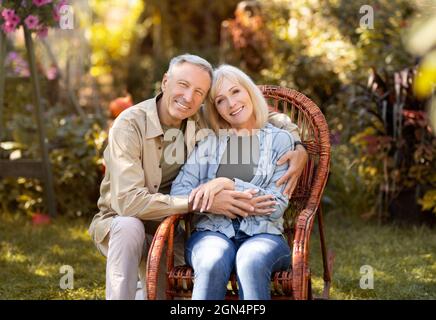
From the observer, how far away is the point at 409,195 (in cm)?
450

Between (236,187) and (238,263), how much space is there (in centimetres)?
Answer: 37

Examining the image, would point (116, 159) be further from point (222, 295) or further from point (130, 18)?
point (130, 18)

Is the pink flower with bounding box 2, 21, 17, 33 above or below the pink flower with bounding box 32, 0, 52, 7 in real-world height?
below

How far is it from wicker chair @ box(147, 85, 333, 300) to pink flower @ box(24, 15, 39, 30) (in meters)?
1.82

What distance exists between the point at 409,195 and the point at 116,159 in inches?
98.0

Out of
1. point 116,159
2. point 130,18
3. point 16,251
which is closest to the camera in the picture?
point 116,159

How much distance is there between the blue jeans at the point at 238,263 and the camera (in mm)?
2279

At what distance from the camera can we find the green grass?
3.37 metres

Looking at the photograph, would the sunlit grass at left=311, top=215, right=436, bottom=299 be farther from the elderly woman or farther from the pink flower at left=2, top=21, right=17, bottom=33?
the pink flower at left=2, top=21, right=17, bottom=33

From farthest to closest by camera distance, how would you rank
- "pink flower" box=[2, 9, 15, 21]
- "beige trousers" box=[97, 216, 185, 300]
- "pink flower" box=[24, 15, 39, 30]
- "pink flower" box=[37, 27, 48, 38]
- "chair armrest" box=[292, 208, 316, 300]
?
"pink flower" box=[37, 27, 48, 38], "pink flower" box=[24, 15, 39, 30], "pink flower" box=[2, 9, 15, 21], "beige trousers" box=[97, 216, 185, 300], "chair armrest" box=[292, 208, 316, 300]

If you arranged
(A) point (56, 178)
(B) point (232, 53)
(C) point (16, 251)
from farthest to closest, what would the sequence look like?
(B) point (232, 53) → (A) point (56, 178) → (C) point (16, 251)

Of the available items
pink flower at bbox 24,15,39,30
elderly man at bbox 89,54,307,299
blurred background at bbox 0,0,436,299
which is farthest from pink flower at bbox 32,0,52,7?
elderly man at bbox 89,54,307,299

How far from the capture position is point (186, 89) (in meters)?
2.66
